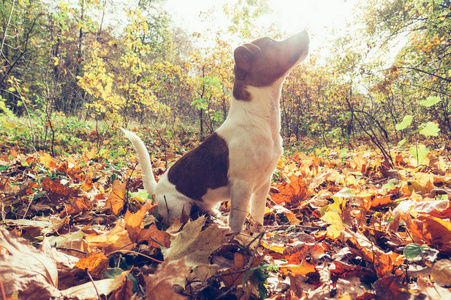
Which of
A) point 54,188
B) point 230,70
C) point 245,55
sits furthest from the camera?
point 230,70

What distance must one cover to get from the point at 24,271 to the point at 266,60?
2.04 meters

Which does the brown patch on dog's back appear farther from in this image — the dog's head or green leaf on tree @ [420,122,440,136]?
green leaf on tree @ [420,122,440,136]

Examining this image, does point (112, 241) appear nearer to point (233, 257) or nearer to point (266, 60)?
point (233, 257)

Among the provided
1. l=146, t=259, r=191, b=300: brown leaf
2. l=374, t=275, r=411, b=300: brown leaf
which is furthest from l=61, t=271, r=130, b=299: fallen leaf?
l=374, t=275, r=411, b=300: brown leaf

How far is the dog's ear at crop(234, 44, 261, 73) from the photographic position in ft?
6.79

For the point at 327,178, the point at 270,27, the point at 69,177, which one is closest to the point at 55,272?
the point at 69,177

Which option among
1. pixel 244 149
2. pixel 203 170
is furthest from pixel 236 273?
pixel 203 170

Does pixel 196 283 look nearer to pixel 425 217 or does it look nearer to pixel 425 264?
pixel 425 264

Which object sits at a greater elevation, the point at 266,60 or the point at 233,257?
the point at 266,60

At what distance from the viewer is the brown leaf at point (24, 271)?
0.77 meters

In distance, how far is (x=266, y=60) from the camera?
83.9 inches

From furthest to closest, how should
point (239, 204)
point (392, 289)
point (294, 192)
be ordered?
point (294, 192)
point (239, 204)
point (392, 289)

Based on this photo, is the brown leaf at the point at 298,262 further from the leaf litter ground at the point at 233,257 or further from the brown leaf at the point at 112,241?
the brown leaf at the point at 112,241

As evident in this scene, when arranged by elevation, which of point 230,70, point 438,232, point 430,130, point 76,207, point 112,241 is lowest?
point 76,207
